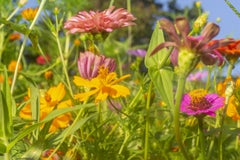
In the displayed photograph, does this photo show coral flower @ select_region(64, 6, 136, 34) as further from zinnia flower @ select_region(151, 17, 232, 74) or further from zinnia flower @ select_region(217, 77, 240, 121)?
zinnia flower @ select_region(151, 17, 232, 74)

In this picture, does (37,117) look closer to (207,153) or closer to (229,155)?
(207,153)

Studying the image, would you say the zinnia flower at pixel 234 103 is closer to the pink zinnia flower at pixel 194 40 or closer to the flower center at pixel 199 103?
the flower center at pixel 199 103

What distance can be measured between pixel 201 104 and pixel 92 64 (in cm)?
16

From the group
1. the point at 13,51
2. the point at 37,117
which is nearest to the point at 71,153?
the point at 37,117

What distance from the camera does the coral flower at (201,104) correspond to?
78 cm

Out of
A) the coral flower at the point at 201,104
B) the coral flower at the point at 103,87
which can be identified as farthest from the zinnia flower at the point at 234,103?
the coral flower at the point at 103,87

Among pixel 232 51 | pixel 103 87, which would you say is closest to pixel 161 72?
pixel 103 87

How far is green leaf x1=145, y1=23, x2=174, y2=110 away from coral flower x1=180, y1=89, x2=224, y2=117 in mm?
87

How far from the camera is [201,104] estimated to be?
0.80 meters

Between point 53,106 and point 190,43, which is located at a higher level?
point 190,43

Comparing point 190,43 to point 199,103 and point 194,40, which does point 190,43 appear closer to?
point 194,40

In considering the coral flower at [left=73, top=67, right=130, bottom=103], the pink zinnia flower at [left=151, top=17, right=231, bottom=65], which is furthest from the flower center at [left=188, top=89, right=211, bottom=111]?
the pink zinnia flower at [left=151, top=17, right=231, bottom=65]

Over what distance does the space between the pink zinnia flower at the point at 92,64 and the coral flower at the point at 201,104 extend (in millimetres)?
118

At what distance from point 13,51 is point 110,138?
2030 mm
